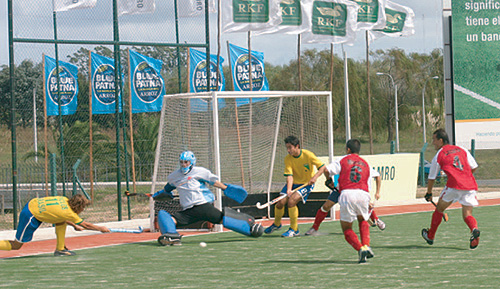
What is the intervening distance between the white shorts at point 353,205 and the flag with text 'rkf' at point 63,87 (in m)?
11.8

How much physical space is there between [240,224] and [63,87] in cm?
983

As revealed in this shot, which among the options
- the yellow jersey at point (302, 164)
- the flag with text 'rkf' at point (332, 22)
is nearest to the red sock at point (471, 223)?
the yellow jersey at point (302, 164)

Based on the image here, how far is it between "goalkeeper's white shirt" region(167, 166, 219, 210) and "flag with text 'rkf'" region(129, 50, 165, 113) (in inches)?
354

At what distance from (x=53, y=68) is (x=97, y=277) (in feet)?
41.7

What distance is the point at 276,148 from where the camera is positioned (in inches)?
711

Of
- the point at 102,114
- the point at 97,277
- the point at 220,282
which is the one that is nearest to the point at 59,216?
the point at 97,277

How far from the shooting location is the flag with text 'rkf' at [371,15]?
26.0 meters

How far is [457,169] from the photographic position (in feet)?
37.1

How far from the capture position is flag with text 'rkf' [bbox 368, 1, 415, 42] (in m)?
27.5

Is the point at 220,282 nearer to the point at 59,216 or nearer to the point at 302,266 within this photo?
the point at 302,266

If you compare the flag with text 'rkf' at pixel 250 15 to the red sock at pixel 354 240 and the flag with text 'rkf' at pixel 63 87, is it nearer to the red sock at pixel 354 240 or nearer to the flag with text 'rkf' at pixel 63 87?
the flag with text 'rkf' at pixel 63 87

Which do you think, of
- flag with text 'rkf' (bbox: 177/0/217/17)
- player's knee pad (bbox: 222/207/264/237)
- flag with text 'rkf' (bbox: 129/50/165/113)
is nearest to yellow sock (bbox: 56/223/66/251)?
player's knee pad (bbox: 222/207/264/237)

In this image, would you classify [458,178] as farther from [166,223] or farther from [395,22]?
[395,22]

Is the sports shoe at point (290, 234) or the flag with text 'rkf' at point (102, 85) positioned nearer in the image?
the sports shoe at point (290, 234)
